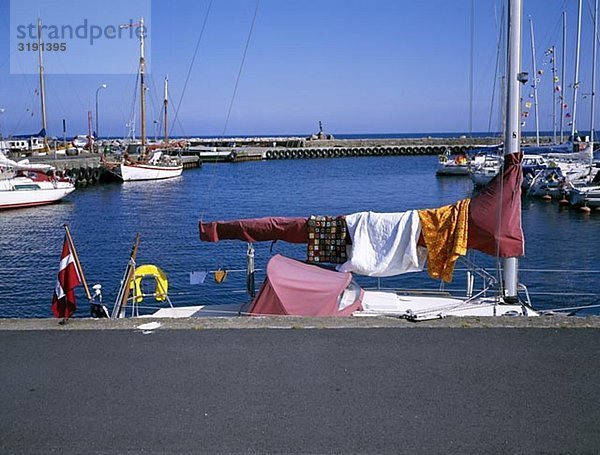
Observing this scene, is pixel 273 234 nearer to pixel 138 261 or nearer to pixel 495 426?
pixel 495 426

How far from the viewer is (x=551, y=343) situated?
7590 millimetres

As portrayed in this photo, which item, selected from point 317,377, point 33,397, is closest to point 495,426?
point 317,377

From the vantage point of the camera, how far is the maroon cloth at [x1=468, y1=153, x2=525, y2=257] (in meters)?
11.5

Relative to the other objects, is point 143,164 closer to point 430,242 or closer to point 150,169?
point 150,169

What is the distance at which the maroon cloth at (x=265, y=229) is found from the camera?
12305 mm

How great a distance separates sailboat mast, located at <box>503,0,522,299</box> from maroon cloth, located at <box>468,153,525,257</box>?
367mm

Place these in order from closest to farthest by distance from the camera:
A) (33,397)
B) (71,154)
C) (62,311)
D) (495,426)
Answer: (495,426)
(33,397)
(62,311)
(71,154)

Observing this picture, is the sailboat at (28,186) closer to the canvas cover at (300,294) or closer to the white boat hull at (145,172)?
the white boat hull at (145,172)

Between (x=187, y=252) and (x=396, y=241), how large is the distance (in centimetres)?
2033

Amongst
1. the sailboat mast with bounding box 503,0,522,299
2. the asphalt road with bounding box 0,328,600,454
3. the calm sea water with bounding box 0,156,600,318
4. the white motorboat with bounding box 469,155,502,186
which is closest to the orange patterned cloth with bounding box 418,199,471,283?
the sailboat mast with bounding box 503,0,522,299

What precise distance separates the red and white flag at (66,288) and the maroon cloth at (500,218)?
6.38m

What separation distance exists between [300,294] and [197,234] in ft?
86.6

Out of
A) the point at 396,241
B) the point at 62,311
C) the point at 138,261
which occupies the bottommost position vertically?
the point at 138,261

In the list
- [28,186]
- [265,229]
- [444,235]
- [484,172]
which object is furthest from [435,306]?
[484,172]
